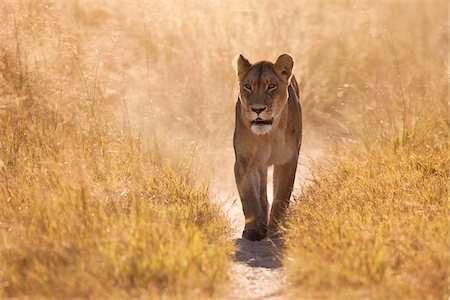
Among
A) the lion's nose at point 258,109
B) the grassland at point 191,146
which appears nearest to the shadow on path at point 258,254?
the grassland at point 191,146

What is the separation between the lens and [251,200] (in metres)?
6.53

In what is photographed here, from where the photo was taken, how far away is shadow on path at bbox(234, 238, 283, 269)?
217 inches

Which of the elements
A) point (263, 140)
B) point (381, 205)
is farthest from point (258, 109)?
point (381, 205)

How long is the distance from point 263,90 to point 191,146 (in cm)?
231

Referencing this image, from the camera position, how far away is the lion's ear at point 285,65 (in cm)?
677

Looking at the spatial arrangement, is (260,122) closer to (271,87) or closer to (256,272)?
(271,87)

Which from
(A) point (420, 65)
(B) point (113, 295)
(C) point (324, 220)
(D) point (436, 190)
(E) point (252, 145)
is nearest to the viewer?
(B) point (113, 295)

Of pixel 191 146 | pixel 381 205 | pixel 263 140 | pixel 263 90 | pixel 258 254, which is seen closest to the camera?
pixel 381 205

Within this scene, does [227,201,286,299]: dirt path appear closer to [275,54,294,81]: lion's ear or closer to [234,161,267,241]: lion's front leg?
[234,161,267,241]: lion's front leg

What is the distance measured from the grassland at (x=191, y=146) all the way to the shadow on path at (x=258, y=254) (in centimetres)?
23

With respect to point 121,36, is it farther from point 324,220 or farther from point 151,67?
point 324,220

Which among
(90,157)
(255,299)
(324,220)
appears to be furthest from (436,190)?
(90,157)

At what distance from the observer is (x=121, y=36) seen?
9875mm

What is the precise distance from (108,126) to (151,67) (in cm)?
307
